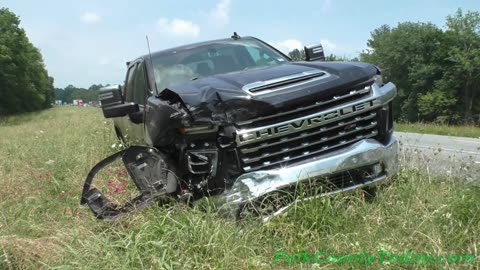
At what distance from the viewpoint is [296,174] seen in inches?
152

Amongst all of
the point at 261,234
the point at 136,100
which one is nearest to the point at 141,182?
the point at 261,234

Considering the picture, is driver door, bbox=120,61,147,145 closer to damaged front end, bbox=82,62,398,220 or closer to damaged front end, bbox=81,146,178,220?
damaged front end, bbox=81,146,178,220

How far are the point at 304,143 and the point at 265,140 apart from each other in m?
0.34

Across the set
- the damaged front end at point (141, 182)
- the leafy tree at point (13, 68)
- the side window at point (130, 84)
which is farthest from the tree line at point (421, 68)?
the damaged front end at point (141, 182)

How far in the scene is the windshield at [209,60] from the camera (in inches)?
218

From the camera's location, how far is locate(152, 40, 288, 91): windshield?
5535mm

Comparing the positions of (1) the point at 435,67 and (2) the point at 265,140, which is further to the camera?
(1) the point at 435,67

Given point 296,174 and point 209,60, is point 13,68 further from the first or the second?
point 296,174

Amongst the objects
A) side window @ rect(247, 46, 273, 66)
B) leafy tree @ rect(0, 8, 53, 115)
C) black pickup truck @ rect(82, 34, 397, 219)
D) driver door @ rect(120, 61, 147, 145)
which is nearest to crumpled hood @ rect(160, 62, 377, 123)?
black pickup truck @ rect(82, 34, 397, 219)

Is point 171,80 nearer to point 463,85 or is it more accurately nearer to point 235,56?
point 235,56

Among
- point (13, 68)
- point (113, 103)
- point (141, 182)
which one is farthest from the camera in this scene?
point (13, 68)

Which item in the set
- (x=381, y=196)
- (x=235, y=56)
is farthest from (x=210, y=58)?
(x=381, y=196)

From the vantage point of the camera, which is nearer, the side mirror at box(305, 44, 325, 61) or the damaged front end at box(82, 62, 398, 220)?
the damaged front end at box(82, 62, 398, 220)

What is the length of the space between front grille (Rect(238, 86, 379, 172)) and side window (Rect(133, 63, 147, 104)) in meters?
2.48
